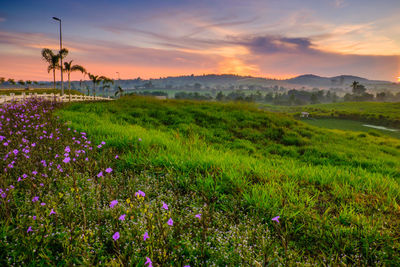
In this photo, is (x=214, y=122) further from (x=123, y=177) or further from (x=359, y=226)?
(x=359, y=226)

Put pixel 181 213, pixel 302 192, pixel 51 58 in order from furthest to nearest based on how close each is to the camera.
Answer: pixel 51 58, pixel 302 192, pixel 181 213

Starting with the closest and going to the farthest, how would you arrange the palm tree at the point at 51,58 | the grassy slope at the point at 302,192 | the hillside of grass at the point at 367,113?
the grassy slope at the point at 302,192, the palm tree at the point at 51,58, the hillside of grass at the point at 367,113

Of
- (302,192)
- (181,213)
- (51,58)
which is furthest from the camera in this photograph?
(51,58)

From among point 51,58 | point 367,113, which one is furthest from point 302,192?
point 367,113

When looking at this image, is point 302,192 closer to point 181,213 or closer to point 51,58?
point 181,213

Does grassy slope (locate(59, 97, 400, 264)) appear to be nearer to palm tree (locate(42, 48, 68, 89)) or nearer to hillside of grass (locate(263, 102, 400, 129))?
hillside of grass (locate(263, 102, 400, 129))

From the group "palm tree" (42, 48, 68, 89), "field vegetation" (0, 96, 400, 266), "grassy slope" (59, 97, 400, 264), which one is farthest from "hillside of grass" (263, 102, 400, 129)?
"palm tree" (42, 48, 68, 89)

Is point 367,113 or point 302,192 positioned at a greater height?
point 367,113

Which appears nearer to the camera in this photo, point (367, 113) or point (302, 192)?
point (302, 192)

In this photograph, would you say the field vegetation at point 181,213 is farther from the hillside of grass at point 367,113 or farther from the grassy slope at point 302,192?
the hillside of grass at point 367,113

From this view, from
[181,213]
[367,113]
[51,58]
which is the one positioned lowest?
[181,213]

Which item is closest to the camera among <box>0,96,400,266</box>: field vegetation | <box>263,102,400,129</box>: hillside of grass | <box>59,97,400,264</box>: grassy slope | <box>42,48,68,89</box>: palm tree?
<box>0,96,400,266</box>: field vegetation

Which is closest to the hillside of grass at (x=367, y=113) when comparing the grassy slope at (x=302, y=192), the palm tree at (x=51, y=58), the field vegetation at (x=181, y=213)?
the grassy slope at (x=302, y=192)

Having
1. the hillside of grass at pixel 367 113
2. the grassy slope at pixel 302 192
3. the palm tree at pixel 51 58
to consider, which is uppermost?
the palm tree at pixel 51 58
